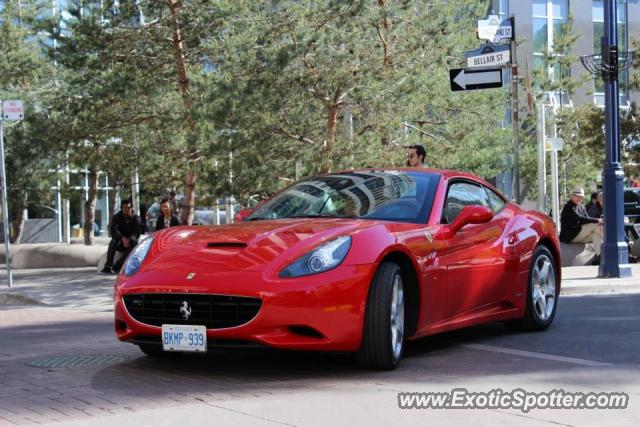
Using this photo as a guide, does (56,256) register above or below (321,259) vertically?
below

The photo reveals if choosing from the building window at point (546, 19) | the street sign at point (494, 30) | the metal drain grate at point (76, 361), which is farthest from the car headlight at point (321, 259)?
the building window at point (546, 19)

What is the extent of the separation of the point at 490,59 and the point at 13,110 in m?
7.38

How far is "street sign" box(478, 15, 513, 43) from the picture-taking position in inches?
593

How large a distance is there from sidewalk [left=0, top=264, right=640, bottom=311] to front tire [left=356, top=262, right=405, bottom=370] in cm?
675

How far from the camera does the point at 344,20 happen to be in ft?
52.6

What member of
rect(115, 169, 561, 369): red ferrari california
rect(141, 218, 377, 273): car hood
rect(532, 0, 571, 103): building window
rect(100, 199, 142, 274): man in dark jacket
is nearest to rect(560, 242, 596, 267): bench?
rect(100, 199, 142, 274): man in dark jacket

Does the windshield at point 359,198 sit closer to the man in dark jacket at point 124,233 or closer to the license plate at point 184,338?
the license plate at point 184,338

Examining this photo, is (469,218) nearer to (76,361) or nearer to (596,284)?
(76,361)

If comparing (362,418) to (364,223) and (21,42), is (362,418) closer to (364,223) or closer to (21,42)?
(364,223)

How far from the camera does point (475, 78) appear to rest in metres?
14.5

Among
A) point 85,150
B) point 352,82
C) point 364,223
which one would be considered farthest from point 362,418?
point 85,150

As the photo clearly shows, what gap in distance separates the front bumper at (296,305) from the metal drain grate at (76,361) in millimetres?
1200

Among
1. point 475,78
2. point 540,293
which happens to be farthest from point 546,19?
point 540,293

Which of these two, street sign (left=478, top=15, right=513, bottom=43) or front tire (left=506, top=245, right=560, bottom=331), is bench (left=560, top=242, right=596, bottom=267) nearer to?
street sign (left=478, top=15, right=513, bottom=43)
